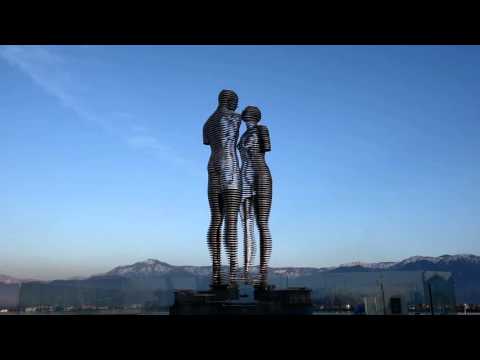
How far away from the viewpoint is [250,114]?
46.1ft

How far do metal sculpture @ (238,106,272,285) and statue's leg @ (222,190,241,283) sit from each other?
650mm

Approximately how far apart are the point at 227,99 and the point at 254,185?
9.41ft

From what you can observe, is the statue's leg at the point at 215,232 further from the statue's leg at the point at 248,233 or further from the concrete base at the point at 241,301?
the statue's leg at the point at 248,233

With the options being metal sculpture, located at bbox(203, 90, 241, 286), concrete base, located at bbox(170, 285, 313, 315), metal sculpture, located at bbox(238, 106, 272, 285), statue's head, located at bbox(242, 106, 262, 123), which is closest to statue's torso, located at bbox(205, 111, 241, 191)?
metal sculpture, located at bbox(203, 90, 241, 286)

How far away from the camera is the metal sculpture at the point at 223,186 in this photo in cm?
1314

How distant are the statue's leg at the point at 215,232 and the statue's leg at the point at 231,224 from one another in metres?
0.24

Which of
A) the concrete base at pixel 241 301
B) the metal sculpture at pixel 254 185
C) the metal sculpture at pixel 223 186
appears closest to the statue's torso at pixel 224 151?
the metal sculpture at pixel 223 186

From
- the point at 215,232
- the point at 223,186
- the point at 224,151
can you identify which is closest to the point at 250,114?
the point at 224,151
